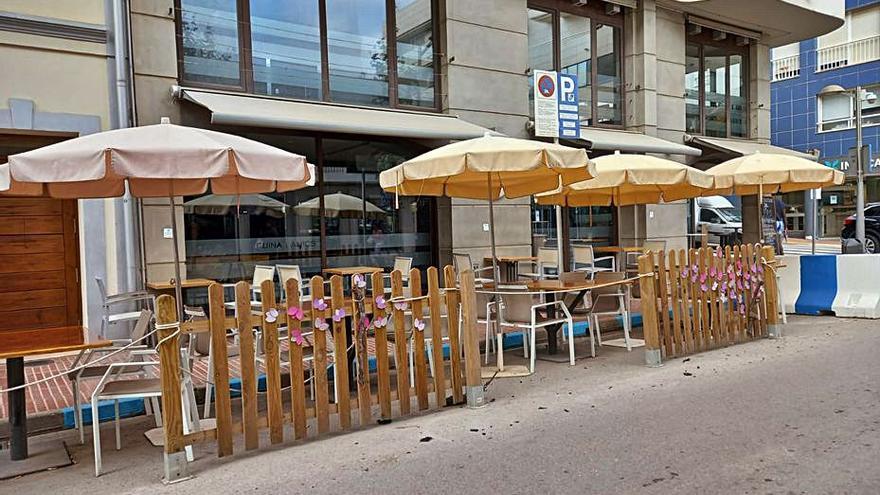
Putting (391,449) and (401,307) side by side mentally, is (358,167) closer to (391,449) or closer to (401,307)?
(401,307)

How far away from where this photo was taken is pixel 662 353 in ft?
24.6

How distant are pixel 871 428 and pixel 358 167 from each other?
859cm

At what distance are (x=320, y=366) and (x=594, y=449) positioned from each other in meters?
2.19

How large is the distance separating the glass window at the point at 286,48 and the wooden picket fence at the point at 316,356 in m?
5.89

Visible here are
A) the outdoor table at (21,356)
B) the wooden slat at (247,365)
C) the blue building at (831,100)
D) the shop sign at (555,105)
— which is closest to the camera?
the outdoor table at (21,356)

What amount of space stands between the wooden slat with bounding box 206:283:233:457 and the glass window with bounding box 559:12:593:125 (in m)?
11.1

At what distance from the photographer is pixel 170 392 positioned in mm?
4305

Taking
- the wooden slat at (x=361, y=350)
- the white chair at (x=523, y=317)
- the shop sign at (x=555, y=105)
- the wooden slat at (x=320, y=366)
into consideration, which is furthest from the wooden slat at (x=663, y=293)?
the shop sign at (x=555, y=105)

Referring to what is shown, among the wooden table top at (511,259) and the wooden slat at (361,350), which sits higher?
the wooden table top at (511,259)

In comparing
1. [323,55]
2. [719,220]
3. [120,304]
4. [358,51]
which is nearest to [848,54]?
[719,220]

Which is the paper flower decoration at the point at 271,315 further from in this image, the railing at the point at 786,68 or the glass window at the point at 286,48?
the railing at the point at 786,68

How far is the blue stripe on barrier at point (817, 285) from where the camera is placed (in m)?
Result: 10.9

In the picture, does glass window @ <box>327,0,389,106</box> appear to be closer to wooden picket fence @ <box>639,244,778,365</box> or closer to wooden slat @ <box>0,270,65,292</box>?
wooden slat @ <box>0,270,65,292</box>

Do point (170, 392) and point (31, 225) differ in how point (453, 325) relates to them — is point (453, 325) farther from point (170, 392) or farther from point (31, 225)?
point (31, 225)
